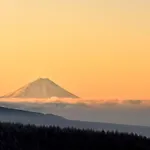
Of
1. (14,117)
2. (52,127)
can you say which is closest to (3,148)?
(52,127)

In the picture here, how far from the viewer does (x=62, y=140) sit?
110 ft

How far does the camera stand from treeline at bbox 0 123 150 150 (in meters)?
33.1

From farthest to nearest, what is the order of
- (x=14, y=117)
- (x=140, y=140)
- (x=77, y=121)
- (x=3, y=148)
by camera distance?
(x=14, y=117) → (x=77, y=121) → (x=140, y=140) → (x=3, y=148)

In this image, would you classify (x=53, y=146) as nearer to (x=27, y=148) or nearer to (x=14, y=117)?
(x=27, y=148)

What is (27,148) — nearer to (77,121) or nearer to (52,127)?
(52,127)

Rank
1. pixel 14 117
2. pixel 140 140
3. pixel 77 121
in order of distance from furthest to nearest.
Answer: pixel 14 117 → pixel 77 121 → pixel 140 140

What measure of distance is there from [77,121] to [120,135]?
16742 millimetres

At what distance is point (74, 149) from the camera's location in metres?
33.0

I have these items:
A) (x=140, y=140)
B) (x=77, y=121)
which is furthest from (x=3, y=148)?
(x=77, y=121)

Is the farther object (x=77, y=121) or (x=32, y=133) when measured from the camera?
(x=77, y=121)

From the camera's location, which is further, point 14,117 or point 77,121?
point 14,117

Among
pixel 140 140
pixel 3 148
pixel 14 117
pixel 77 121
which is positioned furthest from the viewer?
pixel 14 117

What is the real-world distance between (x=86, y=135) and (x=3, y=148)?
12.1 ft

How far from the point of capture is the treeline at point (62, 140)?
108ft
